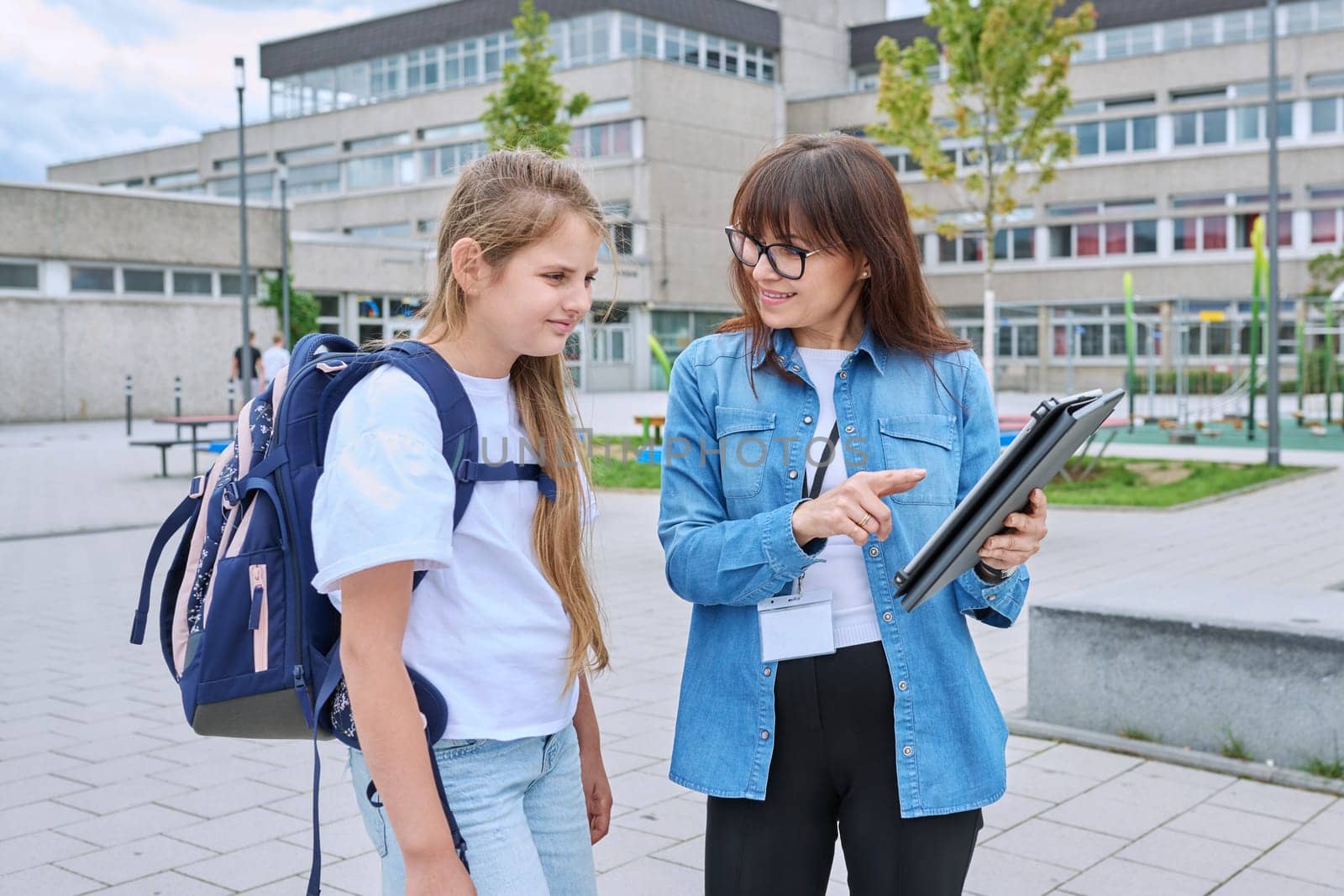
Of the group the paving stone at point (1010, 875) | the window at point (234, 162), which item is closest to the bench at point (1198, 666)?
the paving stone at point (1010, 875)

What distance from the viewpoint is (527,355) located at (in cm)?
215

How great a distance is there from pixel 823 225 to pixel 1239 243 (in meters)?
49.0

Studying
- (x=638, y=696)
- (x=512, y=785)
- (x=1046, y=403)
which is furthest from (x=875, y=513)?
(x=638, y=696)

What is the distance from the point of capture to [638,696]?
6145 millimetres

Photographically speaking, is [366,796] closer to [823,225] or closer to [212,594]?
[212,594]

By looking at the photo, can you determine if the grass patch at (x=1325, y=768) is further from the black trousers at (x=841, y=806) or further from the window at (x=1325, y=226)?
the window at (x=1325, y=226)

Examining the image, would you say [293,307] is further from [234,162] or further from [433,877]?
[433,877]

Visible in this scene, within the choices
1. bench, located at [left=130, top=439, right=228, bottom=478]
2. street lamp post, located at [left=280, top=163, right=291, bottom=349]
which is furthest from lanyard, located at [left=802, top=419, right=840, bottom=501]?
street lamp post, located at [left=280, top=163, right=291, bottom=349]

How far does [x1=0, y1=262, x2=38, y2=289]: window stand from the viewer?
99.7 feet

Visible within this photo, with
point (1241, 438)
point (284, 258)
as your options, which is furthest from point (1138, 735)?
point (284, 258)

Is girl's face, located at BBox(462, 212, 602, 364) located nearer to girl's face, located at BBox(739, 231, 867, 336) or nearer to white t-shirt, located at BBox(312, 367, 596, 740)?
white t-shirt, located at BBox(312, 367, 596, 740)

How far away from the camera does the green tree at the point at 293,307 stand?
3525 cm

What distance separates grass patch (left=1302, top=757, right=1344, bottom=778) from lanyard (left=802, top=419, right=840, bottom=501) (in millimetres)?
3357

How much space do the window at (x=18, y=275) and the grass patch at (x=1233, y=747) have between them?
101ft
